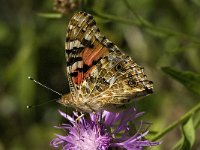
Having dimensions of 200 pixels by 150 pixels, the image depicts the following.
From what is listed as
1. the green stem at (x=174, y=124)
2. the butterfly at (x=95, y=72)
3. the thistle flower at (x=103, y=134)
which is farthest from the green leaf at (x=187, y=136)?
the butterfly at (x=95, y=72)

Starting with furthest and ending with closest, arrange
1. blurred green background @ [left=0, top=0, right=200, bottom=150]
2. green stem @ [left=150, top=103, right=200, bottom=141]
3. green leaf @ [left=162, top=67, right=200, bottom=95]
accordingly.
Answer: blurred green background @ [left=0, top=0, right=200, bottom=150] → green leaf @ [left=162, top=67, right=200, bottom=95] → green stem @ [left=150, top=103, right=200, bottom=141]

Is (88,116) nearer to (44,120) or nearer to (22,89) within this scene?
(22,89)

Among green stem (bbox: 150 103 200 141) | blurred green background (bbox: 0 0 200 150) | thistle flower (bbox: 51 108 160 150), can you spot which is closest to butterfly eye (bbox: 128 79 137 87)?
thistle flower (bbox: 51 108 160 150)

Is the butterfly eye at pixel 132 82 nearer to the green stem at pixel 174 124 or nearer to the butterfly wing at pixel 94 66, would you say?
the butterfly wing at pixel 94 66

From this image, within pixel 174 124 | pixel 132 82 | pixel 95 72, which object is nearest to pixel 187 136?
pixel 174 124

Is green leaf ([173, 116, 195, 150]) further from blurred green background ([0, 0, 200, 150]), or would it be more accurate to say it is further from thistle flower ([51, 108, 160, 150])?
blurred green background ([0, 0, 200, 150])

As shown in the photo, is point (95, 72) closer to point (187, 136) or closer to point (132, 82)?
point (132, 82)
